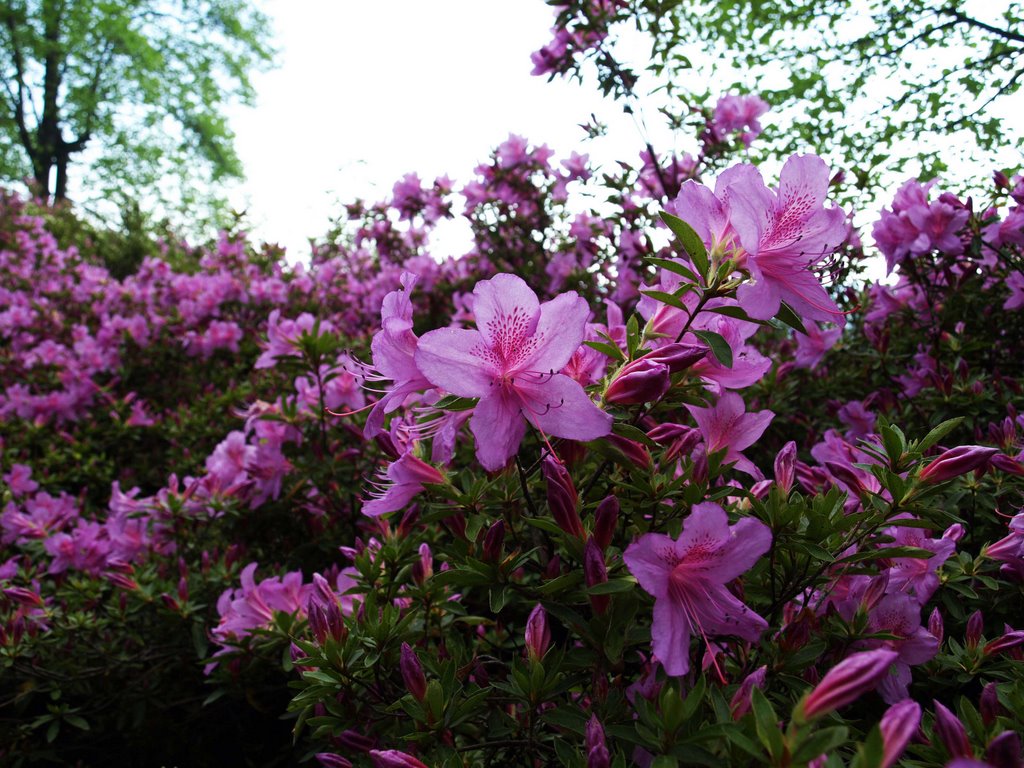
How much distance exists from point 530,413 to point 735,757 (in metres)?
0.49

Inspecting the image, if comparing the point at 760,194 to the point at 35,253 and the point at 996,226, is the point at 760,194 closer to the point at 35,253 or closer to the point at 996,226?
the point at 996,226

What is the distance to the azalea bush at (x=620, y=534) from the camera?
0.90 metres

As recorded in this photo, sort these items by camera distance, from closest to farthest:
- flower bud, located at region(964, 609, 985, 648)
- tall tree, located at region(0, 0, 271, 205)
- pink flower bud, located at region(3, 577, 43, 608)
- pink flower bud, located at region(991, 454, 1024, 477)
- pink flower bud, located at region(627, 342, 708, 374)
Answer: pink flower bud, located at region(627, 342, 708, 374) < flower bud, located at region(964, 609, 985, 648) < pink flower bud, located at region(991, 454, 1024, 477) < pink flower bud, located at region(3, 577, 43, 608) < tall tree, located at region(0, 0, 271, 205)

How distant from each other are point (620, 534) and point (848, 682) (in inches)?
23.2

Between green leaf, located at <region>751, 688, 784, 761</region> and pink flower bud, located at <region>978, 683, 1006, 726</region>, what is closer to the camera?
green leaf, located at <region>751, 688, 784, 761</region>

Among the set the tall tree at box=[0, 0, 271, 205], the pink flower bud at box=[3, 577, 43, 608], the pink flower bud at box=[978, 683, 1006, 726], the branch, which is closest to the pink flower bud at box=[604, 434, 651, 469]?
the pink flower bud at box=[978, 683, 1006, 726]

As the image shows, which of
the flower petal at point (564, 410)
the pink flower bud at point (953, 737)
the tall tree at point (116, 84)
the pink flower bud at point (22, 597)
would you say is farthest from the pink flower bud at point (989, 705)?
the tall tree at point (116, 84)

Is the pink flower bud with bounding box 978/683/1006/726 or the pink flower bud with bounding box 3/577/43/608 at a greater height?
the pink flower bud with bounding box 978/683/1006/726

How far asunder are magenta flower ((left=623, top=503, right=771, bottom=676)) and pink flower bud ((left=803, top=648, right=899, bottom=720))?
17 cm

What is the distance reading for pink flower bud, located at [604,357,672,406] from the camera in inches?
34.3

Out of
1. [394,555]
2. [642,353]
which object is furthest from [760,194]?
[394,555]

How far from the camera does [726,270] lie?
0.96 metres

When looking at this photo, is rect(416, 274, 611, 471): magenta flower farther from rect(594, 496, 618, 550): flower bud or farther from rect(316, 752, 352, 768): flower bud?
rect(316, 752, 352, 768): flower bud

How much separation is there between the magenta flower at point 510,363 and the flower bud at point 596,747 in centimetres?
35
